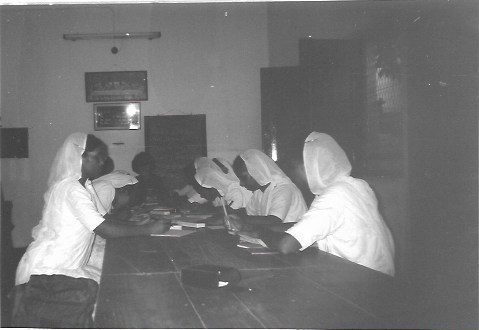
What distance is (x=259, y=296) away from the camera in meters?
1.30

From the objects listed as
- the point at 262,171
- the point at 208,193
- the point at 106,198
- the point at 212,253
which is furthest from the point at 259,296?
the point at 208,193

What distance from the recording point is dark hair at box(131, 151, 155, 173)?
5422mm

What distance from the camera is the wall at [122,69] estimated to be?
18.1 ft

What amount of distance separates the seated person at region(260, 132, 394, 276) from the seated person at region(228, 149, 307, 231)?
0.75 m

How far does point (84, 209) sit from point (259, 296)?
49.6 inches

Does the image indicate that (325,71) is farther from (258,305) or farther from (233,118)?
(258,305)

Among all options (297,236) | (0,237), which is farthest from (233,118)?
(297,236)

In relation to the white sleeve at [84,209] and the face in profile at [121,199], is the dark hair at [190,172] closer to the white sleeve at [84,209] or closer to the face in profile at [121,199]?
the face in profile at [121,199]

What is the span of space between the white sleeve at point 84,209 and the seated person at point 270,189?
36.9 inches

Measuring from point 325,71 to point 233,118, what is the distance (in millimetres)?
1964

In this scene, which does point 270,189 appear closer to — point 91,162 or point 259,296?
point 91,162

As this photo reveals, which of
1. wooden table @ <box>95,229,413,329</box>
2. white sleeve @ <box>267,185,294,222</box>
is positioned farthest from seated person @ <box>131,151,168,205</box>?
wooden table @ <box>95,229,413,329</box>

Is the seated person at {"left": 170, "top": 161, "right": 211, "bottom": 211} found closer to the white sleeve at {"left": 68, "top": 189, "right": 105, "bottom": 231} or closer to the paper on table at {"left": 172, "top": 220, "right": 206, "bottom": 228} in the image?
the paper on table at {"left": 172, "top": 220, "right": 206, "bottom": 228}

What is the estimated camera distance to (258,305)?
1.22 metres
